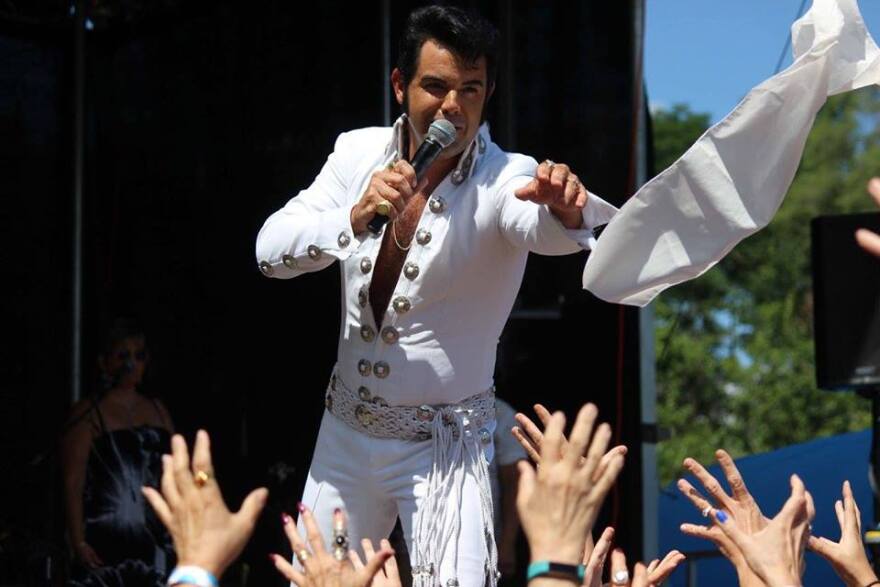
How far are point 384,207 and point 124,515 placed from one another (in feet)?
10.2

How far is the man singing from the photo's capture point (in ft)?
10.4

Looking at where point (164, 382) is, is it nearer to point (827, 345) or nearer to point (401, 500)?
point (827, 345)

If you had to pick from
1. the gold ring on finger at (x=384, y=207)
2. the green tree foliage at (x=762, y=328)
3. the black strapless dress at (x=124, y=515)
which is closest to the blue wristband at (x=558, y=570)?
the gold ring on finger at (x=384, y=207)

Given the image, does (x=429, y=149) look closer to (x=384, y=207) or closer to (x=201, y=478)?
(x=384, y=207)

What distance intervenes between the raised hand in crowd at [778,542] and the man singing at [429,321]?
0.92 meters

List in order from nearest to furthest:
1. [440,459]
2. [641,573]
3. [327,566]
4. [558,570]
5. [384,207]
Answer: [558,570] → [327,566] → [641,573] → [384,207] → [440,459]

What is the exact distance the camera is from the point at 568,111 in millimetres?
5504

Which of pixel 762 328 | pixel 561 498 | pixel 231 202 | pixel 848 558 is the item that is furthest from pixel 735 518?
pixel 762 328

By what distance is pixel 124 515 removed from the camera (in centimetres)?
565

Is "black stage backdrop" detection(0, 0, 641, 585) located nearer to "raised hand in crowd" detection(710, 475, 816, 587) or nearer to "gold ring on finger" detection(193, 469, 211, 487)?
"raised hand in crowd" detection(710, 475, 816, 587)

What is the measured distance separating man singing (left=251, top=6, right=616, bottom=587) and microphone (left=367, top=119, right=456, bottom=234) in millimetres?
78

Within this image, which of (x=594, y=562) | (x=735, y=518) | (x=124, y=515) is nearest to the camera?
(x=735, y=518)

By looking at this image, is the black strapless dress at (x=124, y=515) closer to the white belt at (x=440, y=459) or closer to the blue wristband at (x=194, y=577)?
the white belt at (x=440, y=459)

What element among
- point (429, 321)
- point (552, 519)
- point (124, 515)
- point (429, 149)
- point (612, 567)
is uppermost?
point (429, 149)
